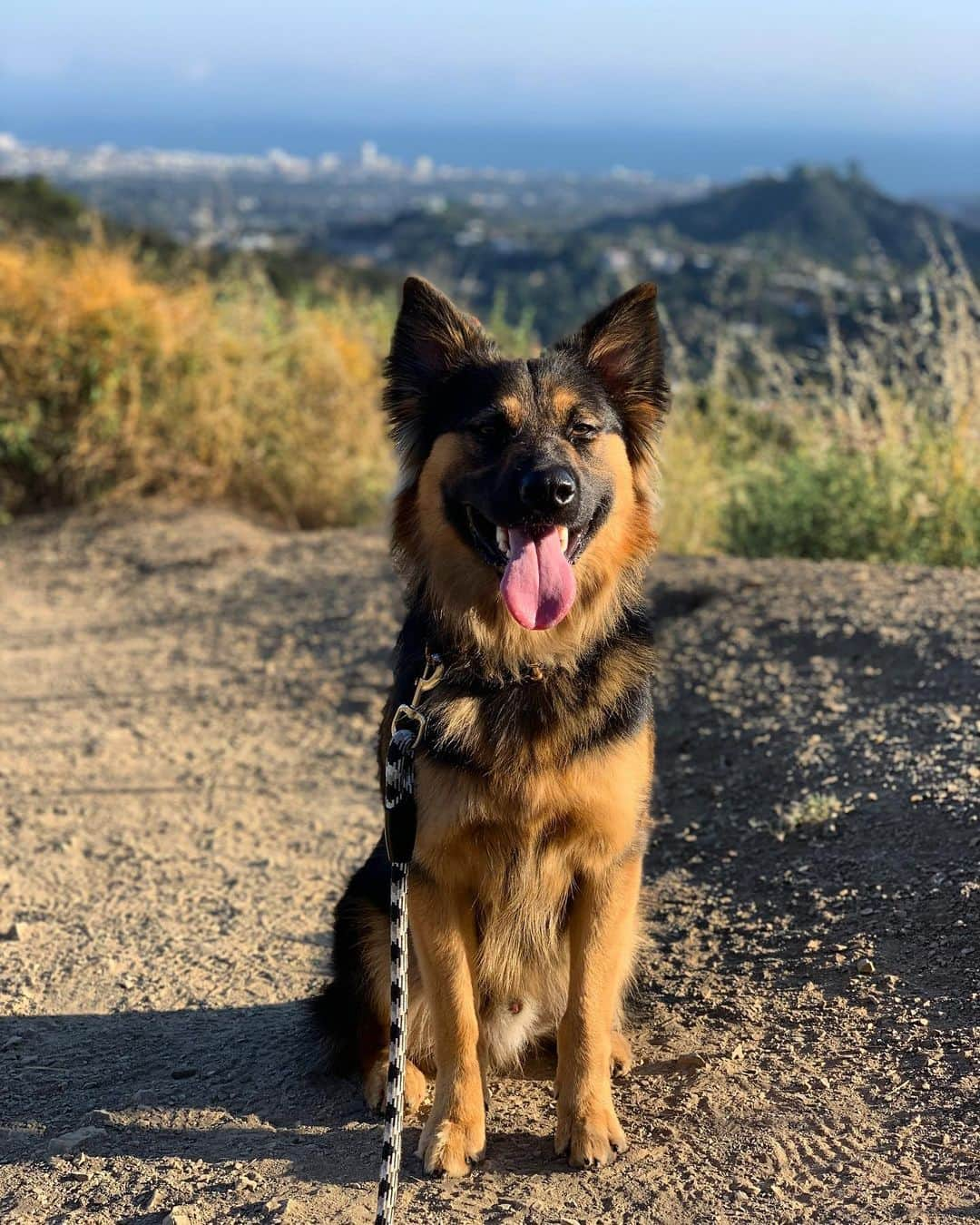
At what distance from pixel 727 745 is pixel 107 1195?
3.54m

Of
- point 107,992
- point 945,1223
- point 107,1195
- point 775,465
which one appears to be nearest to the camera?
point 945,1223

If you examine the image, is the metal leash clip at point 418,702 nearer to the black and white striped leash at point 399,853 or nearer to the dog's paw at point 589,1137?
the black and white striped leash at point 399,853

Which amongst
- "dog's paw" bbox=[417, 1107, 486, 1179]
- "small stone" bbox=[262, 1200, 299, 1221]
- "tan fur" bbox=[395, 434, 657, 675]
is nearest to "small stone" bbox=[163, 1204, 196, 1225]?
"small stone" bbox=[262, 1200, 299, 1221]

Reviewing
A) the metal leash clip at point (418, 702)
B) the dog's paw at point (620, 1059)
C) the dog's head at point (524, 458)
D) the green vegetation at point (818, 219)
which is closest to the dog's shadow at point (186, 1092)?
the dog's paw at point (620, 1059)

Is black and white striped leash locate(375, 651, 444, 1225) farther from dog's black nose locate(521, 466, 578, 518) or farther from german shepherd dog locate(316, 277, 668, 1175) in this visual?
dog's black nose locate(521, 466, 578, 518)

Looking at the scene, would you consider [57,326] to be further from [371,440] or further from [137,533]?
[371,440]

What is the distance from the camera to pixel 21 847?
5566 mm

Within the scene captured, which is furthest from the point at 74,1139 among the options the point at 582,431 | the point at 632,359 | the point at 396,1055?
the point at 632,359

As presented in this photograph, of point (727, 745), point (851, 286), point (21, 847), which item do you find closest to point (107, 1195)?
point (21, 847)

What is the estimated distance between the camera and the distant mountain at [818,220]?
79.4 feet

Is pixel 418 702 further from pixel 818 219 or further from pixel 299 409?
pixel 818 219

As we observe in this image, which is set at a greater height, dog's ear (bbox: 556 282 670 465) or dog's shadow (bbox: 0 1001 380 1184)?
dog's ear (bbox: 556 282 670 465)

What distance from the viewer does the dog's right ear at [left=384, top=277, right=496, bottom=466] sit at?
3654 mm

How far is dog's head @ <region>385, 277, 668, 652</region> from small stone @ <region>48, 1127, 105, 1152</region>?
1.79 metres
